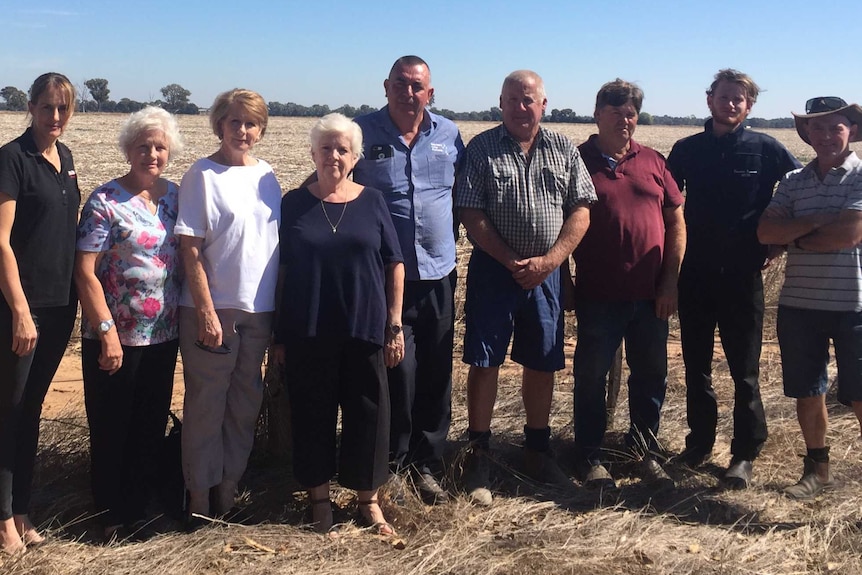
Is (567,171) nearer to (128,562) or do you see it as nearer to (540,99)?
(540,99)

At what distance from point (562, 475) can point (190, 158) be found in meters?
28.2

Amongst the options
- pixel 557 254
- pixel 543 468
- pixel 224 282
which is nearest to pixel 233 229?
pixel 224 282

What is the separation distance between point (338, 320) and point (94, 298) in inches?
43.4

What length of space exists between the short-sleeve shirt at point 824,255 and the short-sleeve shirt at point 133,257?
327 centimetres

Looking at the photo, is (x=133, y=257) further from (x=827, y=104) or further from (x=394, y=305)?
(x=827, y=104)

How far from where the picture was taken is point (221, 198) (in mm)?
3643

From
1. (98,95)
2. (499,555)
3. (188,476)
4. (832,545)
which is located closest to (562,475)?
(499,555)

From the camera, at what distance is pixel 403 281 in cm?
405

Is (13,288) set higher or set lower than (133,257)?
lower

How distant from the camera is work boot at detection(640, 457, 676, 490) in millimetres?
4691

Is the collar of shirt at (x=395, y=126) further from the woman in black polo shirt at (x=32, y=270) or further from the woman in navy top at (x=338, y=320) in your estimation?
the woman in black polo shirt at (x=32, y=270)

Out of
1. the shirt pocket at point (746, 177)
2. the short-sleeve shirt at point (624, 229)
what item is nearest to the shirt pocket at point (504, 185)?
the short-sleeve shirt at point (624, 229)

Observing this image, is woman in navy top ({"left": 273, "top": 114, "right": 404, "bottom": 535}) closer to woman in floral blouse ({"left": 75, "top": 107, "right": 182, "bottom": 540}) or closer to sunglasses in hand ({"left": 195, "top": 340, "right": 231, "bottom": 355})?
sunglasses in hand ({"left": 195, "top": 340, "right": 231, "bottom": 355})

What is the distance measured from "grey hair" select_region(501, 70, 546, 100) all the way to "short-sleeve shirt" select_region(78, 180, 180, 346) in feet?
6.44
